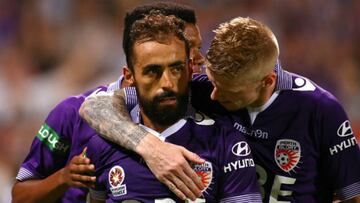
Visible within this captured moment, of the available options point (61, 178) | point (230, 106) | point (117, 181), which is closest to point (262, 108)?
point (230, 106)

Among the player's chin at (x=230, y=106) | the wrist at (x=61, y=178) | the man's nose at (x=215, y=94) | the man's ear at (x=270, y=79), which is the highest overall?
the man's ear at (x=270, y=79)

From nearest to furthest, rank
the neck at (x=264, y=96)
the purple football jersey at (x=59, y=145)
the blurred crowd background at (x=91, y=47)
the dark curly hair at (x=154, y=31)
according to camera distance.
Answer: the dark curly hair at (x=154, y=31)
the neck at (x=264, y=96)
the purple football jersey at (x=59, y=145)
the blurred crowd background at (x=91, y=47)

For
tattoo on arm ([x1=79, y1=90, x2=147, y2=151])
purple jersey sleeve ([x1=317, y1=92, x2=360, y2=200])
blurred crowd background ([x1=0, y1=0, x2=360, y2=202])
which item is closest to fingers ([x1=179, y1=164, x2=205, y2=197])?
tattoo on arm ([x1=79, y1=90, x2=147, y2=151])

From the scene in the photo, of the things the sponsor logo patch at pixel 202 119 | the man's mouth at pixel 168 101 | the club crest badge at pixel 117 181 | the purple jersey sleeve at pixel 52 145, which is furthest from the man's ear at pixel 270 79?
the purple jersey sleeve at pixel 52 145

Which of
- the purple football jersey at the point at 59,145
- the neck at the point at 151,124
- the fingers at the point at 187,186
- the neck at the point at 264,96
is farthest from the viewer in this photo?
the purple football jersey at the point at 59,145

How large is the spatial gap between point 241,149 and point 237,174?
9cm

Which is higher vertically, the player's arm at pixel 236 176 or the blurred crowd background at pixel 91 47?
the player's arm at pixel 236 176

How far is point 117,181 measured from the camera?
300 cm

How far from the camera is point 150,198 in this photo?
294 centimetres

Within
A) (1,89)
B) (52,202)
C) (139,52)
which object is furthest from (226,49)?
(1,89)

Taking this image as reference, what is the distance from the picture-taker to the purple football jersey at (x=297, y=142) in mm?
3141

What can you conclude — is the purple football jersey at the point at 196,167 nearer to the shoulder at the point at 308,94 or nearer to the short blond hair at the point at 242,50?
the short blond hair at the point at 242,50

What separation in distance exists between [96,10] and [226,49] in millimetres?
3649

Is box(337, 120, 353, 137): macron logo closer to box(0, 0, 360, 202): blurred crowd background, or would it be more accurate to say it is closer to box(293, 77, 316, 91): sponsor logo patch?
box(293, 77, 316, 91): sponsor logo patch
